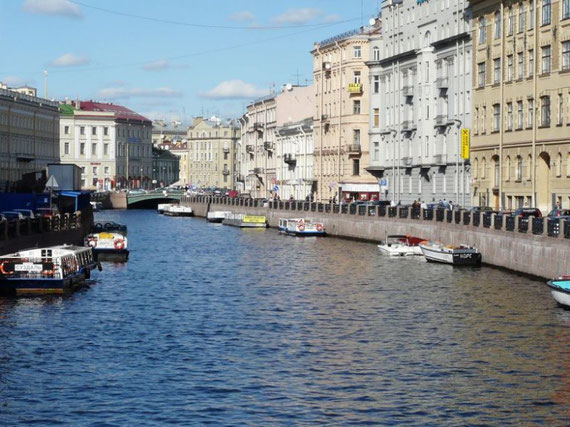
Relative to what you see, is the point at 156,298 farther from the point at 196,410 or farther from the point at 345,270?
the point at 196,410

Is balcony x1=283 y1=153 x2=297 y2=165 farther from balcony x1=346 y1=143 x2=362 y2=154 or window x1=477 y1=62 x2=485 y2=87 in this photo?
window x1=477 y1=62 x2=485 y2=87

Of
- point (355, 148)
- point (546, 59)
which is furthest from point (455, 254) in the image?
point (355, 148)

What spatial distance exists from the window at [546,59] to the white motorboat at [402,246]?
40.6 ft

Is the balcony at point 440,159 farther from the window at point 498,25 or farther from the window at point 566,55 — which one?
the window at point 566,55

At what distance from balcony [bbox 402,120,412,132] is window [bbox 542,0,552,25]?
99.0ft

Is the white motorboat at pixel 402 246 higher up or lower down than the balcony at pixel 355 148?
lower down

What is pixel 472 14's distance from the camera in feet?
305

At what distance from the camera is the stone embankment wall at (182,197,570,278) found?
176 feet

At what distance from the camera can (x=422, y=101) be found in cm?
10656

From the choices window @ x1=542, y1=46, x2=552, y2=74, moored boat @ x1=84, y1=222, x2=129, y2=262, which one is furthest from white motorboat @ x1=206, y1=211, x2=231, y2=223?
moored boat @ x1=84, y1=222, x2=129, y2=262

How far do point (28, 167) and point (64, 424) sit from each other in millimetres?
146533

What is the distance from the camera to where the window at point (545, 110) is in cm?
7881

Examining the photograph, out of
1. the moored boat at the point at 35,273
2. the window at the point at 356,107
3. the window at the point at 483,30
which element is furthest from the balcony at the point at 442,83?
the moored boat at the point at 35,273

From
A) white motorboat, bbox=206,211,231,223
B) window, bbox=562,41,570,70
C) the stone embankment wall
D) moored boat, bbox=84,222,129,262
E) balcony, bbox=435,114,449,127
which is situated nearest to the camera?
the stone embankment wall
